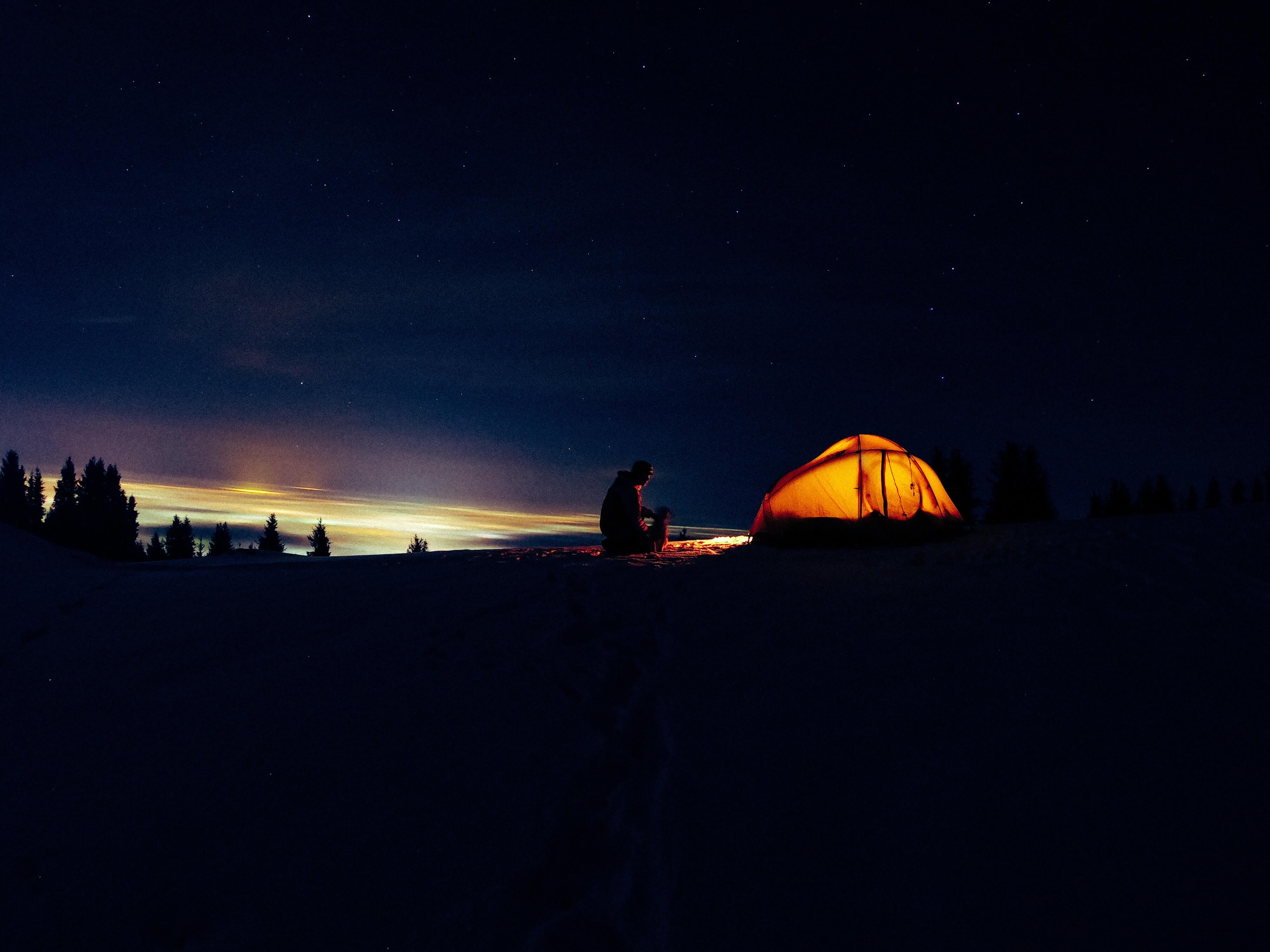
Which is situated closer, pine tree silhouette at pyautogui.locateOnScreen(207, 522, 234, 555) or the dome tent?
the dome tent

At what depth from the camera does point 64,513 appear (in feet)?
225

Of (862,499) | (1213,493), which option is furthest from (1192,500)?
(862,499)

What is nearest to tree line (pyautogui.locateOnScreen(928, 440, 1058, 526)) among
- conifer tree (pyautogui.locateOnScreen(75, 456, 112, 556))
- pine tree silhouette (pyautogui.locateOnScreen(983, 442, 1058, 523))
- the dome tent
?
pine tree silhouette (pyautogui.locateOnScreen(983, 442, 1058, 523))

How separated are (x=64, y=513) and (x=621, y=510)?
85232 mm

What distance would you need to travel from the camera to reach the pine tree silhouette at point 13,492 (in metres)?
69.8

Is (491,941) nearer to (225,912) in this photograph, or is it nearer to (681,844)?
(681,844)

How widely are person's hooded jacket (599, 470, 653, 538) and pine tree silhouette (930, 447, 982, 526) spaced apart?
1871 inches

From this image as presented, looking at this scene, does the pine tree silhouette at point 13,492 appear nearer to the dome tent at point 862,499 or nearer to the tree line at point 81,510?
the tree line at point 81,510

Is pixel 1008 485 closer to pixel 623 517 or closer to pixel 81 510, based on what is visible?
pixel 623 517

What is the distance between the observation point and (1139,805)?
2693 millimetres

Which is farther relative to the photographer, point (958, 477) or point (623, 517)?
point (958, 477)

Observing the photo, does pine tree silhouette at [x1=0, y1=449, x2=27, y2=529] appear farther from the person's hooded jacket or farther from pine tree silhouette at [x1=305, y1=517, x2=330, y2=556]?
the person's hooded jacket

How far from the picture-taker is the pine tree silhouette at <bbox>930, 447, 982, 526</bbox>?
168ft

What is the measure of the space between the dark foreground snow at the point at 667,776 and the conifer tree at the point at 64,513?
8089 cm
